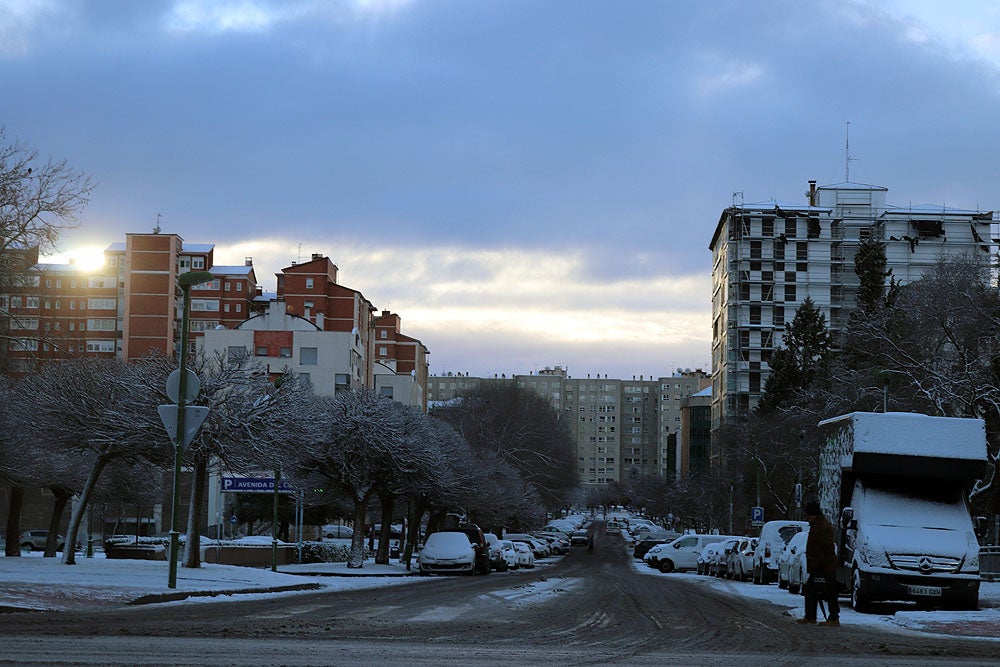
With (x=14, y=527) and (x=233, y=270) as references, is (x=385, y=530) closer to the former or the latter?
(x=14, y=527)

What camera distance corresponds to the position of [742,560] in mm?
40781

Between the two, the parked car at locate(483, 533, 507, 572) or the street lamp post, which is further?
the parked car at locate(483, 533, 507, 572)

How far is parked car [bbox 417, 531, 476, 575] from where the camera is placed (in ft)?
141

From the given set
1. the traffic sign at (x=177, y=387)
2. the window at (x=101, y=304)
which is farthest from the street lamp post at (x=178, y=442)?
the window at (x=101, y=304)

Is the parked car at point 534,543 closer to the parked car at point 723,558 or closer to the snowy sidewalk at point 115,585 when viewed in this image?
the parked car at point 723,558

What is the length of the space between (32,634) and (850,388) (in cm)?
3919

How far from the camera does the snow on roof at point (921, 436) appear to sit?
2258 centimetres

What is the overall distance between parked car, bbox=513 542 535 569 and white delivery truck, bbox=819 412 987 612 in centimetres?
3702

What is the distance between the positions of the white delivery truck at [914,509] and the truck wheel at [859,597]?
2 cm

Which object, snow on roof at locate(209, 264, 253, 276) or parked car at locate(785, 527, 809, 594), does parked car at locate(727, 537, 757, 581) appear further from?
snow on roof at locate(209, 264, 253, 276)

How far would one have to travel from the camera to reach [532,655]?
41.2ft

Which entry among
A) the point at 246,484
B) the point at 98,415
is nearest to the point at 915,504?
the point at 246,484

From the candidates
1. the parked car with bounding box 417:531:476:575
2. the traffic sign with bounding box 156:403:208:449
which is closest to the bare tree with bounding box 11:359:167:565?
the traffic sign with bounding box 156:403:208:449

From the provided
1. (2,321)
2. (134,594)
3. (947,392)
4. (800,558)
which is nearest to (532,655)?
(134,594)
